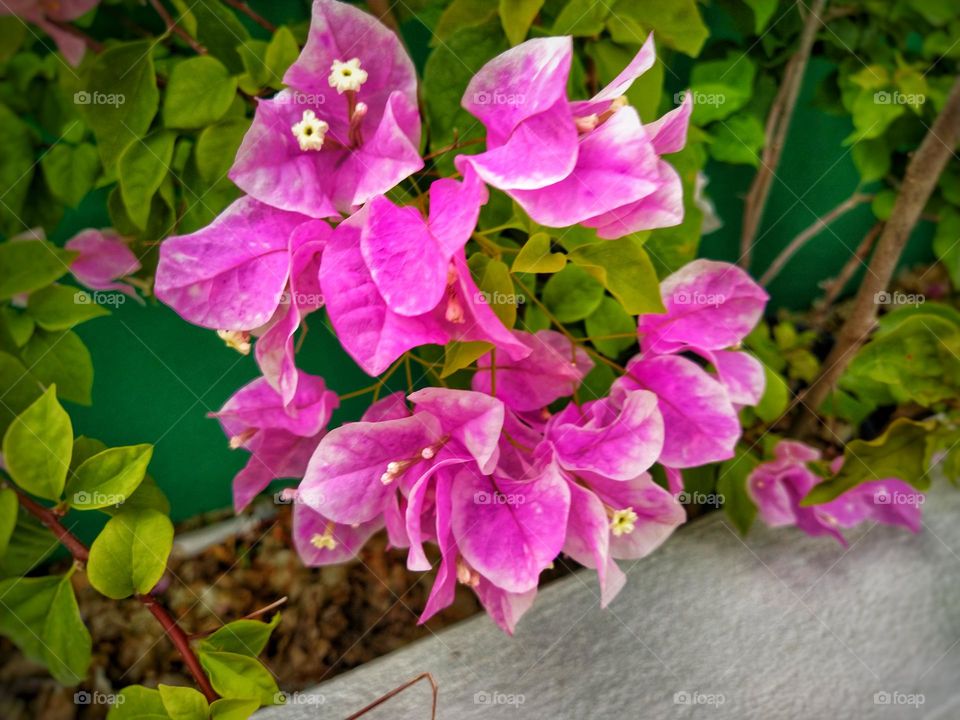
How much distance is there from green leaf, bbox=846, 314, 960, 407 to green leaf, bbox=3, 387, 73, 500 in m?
0.69

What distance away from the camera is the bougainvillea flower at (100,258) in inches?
27.0

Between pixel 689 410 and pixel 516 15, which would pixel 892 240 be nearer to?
pixel 689 410

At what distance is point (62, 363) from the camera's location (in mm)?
644

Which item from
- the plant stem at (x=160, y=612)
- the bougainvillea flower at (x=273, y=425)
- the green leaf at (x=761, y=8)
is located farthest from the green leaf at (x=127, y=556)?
the green leaf at (x=761, y=8)

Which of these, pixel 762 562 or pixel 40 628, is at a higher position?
pixel 40 628

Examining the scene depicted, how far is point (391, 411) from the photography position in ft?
2.06

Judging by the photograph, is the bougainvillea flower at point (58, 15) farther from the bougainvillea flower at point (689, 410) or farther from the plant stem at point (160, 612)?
the bougainvillea flower at point (689, 410)

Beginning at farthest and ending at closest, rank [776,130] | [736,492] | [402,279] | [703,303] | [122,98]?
[776,130], [736,492], [703,303], [122,98], [402,279]

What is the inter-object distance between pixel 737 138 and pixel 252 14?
0.61m

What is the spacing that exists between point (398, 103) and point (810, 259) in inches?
43.4

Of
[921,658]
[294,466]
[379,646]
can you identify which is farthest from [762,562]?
[294,466]

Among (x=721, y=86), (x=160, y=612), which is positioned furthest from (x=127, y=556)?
(x=721, y=86)

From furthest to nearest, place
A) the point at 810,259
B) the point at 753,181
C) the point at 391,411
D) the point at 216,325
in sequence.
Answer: the point at 810,259
the point at 753,181
the point at 391,411
the point at 216,325

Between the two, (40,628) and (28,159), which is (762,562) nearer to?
(40,628)
